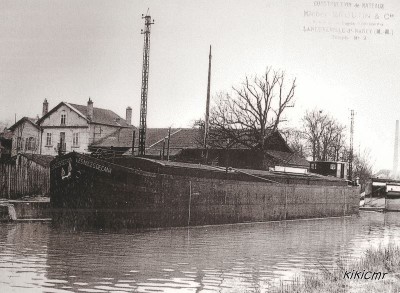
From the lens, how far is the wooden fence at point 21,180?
23594 mm

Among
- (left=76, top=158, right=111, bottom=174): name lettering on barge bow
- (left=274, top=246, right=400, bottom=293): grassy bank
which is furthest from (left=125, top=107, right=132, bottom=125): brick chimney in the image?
(left=274, top=246, right=400, bottom=293): grassy bank

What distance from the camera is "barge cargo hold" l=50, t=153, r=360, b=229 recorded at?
18750 mm

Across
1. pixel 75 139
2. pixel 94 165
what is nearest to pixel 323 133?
pixel 75 139

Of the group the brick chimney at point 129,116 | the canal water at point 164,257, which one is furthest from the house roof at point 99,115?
the canal water at point 164,257

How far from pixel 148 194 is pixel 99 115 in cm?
2472

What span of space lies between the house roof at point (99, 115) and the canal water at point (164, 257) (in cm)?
1934

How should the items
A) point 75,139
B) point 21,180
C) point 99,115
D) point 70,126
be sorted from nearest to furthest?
point 21,180, point 70,126, point 75,139, point 99,115

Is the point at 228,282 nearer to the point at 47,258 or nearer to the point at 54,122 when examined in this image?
the point at 47,258

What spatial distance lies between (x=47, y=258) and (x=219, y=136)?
26.5 m

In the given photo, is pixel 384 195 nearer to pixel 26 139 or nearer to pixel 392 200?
pixel 392 200

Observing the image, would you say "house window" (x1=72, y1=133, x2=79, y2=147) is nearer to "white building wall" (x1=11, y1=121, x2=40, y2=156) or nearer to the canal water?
"white building wall" (x1=11, y1=121, x2=40, y2=156)

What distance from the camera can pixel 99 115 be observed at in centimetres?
4281

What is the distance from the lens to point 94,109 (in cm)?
4241

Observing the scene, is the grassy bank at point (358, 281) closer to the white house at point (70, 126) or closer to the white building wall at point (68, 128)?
the white house at point (70, 126)
